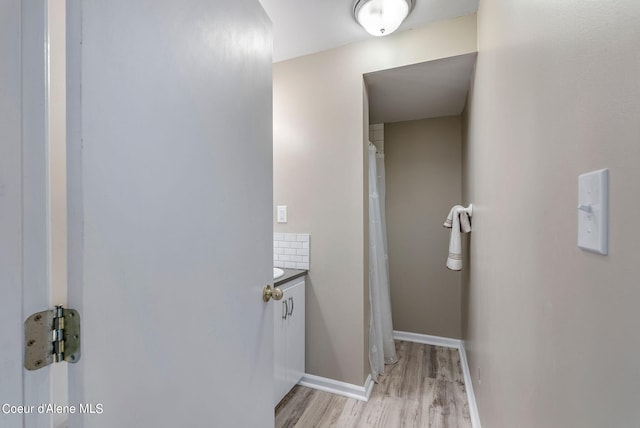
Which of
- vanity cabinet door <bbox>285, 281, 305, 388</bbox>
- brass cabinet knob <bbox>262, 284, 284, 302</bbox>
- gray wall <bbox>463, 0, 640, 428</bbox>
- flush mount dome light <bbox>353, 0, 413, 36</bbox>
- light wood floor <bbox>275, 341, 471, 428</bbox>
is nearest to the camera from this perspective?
gray wall <bbox>463, 0, 640, 428</bbox>

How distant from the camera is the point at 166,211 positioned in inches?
26.6

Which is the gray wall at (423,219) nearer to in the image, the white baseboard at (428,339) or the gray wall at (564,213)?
the white baseboard at (428,339)

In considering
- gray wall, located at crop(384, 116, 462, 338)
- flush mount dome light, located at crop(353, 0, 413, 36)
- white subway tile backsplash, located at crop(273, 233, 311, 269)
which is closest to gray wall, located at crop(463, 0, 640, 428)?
flush mount dome light, located at crop(353, 0, 413, 36)

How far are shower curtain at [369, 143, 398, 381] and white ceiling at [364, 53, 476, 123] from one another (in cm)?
43

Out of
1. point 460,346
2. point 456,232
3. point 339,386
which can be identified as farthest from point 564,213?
point 460,346

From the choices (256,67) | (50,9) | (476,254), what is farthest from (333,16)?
(476,254)

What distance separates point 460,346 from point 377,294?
44.2 inches

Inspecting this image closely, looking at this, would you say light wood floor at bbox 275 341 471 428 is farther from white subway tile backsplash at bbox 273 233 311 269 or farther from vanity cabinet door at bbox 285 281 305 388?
white subway tile backsplash at bbox 273 233 311 269

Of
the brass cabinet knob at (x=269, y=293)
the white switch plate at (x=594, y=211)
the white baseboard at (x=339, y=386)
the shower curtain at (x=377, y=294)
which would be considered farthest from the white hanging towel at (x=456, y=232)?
the white switch plate at (x=594, y=211)

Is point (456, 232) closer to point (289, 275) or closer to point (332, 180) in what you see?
point (332, 180)

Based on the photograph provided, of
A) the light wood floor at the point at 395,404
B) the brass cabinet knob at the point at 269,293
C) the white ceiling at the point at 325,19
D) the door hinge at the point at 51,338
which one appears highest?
the white ceiling at the point at 325,19

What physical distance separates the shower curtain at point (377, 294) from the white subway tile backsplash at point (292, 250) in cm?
51

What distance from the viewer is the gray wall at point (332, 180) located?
191cm

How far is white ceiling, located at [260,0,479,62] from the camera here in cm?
154
